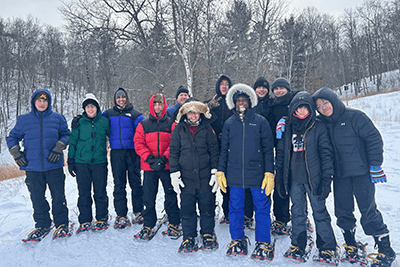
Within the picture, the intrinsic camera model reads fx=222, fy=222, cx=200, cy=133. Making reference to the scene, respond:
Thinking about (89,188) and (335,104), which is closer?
(335,104)

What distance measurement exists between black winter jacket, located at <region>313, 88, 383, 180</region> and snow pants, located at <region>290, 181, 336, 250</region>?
0.43 m

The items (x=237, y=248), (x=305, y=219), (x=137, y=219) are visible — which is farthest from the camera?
(x=137, y=219)

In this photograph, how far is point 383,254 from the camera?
8.00ft

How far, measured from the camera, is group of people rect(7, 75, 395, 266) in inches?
101

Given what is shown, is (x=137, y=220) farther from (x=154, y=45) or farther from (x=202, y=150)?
(x=154, y=45)

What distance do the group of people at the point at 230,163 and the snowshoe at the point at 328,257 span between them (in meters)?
0.01

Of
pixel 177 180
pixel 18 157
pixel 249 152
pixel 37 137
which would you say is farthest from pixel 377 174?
pixel 18 157

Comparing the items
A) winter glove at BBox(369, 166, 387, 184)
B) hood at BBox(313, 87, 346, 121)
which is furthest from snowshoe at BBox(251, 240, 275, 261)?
hood at BBox(313, 87, 346, 121)

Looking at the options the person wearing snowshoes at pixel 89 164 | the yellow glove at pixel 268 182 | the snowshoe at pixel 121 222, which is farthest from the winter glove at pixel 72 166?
the yellow glove at pixel 268 182

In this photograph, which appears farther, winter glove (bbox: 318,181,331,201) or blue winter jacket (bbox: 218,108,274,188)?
blue winter jacket (bbox: 218,108,274,188)

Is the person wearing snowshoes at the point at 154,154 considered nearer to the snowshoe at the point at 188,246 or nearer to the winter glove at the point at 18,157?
the snowshoe at the point at 188,246

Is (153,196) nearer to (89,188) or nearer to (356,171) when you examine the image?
(89,188)

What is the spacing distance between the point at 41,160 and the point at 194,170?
2.36m

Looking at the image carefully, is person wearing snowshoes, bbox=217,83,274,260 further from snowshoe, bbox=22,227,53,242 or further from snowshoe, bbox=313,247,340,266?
snowshoe, bbox=22,227,53,242
